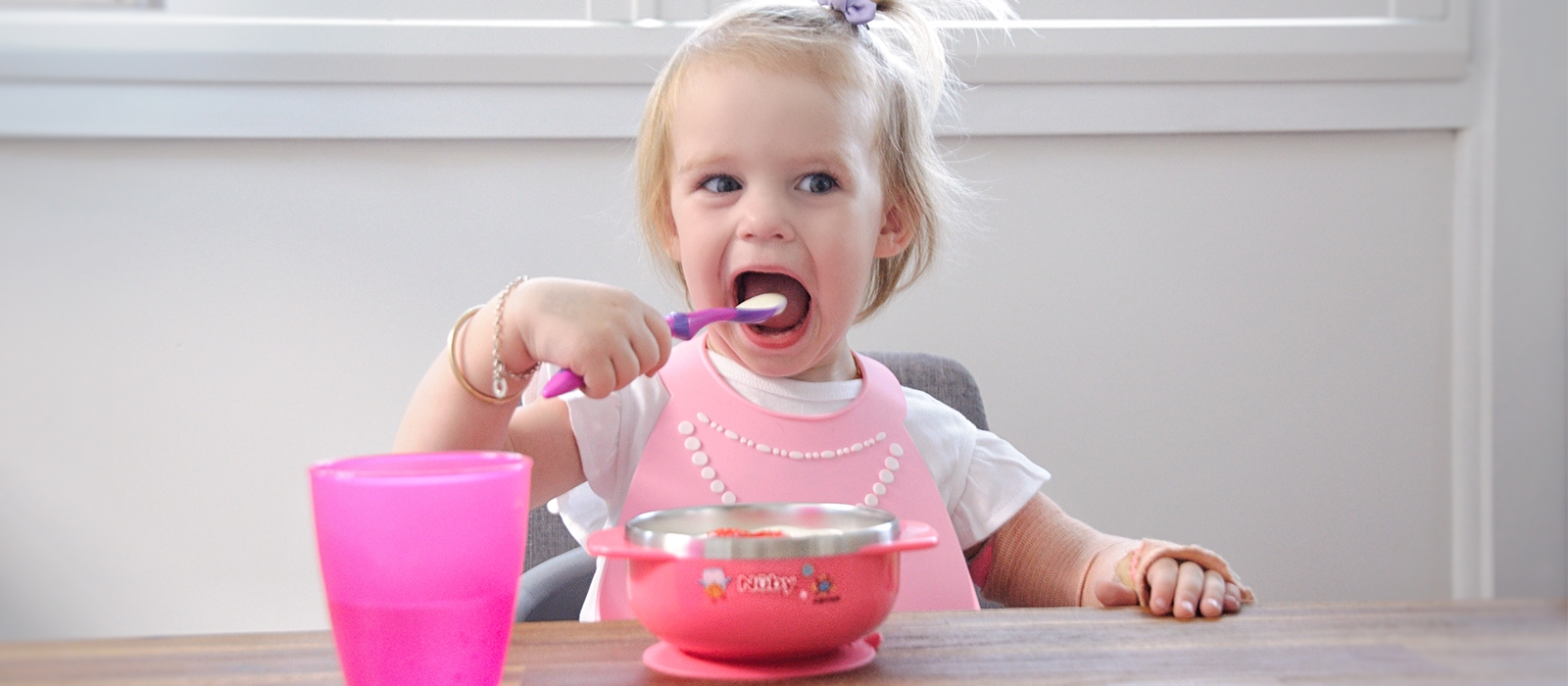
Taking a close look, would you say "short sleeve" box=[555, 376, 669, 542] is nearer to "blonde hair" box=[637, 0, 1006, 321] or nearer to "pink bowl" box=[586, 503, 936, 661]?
"blonde hair" box=[637, 0, 1006, 321]

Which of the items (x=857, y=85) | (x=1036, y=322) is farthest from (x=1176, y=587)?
(x=1036, y=322)

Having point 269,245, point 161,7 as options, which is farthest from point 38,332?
point 161,7

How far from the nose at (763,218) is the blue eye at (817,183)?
3 centimetres

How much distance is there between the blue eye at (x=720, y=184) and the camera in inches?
37.8

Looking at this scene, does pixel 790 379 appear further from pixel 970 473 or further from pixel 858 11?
pixel 858 11

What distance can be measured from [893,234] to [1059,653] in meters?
0.63

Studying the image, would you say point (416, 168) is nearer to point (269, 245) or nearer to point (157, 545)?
point (269, 245)

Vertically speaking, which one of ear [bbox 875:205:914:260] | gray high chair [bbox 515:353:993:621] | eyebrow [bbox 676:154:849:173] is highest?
eyebrow [bbox 676:154:849:173]

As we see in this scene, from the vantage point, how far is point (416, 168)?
1609mm

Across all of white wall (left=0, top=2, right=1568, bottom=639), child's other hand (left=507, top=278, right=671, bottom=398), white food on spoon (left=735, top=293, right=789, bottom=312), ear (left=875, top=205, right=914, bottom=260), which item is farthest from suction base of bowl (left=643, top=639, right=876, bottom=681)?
white wall (left=0, top=2, right=1568, bottom=639)

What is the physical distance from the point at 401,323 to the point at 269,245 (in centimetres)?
20

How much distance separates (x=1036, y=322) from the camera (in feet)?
5.66

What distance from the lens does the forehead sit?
94cm

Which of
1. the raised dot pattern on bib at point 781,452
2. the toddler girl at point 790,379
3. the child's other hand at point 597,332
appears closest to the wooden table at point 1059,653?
the child's other hand at point 597,332
